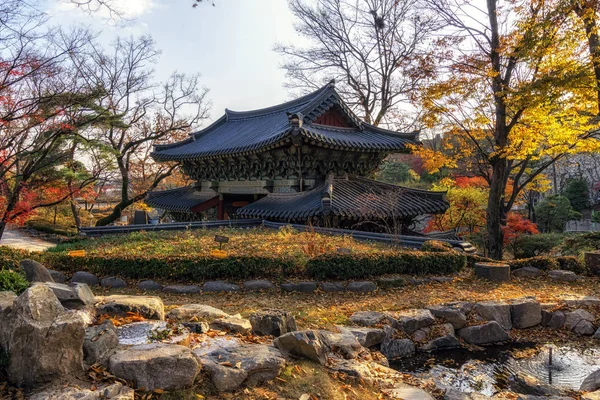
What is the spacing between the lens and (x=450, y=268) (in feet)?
32.8

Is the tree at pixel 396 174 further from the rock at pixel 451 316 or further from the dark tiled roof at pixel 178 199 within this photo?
the rock at pixel 451 316

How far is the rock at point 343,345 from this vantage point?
492 centimetres

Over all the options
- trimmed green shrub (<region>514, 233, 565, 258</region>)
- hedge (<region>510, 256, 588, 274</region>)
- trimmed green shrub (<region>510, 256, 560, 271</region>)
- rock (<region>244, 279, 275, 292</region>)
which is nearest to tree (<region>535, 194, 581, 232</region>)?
trimmed green shrub (<region>514, 233, 565, 258</region>)

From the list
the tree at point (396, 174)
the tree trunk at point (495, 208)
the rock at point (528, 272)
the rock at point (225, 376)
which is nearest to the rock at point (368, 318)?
the rock at point (225, 376)

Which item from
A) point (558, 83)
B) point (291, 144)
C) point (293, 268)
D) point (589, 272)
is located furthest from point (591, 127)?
point (293, 268)

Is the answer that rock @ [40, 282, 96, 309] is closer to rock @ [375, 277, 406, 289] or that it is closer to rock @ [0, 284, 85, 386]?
rock @ [0, 284, 85, 386]

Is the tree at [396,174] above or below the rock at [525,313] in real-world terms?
above

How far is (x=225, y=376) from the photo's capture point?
3586mm

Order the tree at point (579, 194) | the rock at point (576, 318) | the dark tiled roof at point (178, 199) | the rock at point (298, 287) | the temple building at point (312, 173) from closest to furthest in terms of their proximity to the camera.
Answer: the rock at point (576, 318)
the rock at point (298, 287)
the temple building at point (312, 173)
the dark tiled roof at point (178, 199)
the tree at point (579, 194)

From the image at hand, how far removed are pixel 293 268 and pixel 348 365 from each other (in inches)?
178

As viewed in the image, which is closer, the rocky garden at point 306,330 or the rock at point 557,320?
the rocky garden at point 306,330

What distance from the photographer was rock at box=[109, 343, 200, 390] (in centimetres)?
335

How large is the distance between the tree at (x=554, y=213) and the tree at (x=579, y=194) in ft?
20.8

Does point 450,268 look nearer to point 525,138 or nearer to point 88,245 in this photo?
point 525,138
